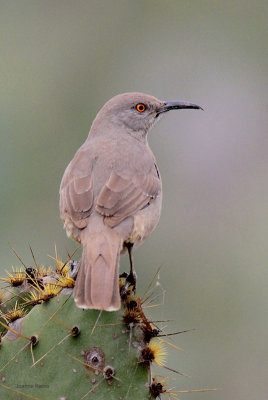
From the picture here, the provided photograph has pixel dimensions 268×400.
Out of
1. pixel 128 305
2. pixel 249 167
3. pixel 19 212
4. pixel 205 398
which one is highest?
pixel 128 305

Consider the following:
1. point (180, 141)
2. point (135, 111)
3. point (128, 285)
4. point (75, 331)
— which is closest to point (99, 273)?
point (128, 285)

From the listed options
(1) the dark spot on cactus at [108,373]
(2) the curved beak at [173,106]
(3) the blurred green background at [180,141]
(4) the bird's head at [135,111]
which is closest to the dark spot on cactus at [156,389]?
(1) the dark spot on cactus at [108,373]

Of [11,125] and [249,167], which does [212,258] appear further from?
[11,125]

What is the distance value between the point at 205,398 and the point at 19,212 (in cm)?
298

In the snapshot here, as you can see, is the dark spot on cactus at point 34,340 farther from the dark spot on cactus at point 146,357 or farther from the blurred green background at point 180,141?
the blurred green background at point 180,141

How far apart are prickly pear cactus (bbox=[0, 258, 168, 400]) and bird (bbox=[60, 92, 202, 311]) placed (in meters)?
0.09

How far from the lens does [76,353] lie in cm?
376

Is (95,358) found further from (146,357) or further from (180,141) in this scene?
(180,141)

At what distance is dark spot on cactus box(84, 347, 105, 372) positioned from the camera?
3695mm

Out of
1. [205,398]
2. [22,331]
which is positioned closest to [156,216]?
[22,331]

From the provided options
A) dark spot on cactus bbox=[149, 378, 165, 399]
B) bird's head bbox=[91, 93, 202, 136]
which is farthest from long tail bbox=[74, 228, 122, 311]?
bird's head bbox=[91, 93, 202, 136]

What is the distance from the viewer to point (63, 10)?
16.1 metres

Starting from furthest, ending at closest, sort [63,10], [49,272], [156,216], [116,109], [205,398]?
1. [63,10]
2. [205,398]
3. [116,109]
4. [156,216]
5. [49,272]

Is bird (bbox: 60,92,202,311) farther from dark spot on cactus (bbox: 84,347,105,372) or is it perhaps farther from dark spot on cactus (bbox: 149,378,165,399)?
dark spot on cactus (bbox: 149,378,165,399)
